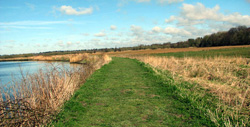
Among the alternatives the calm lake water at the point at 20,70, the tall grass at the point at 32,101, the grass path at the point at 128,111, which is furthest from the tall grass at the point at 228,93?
the calm lake water at the point at 20,70

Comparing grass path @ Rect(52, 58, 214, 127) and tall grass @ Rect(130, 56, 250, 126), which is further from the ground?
tall grass @ Rect(130, 56, 250, 126)

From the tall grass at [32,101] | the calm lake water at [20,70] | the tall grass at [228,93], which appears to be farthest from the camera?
the calm lake water at [20,70]

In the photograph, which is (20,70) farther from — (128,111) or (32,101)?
(128,111)

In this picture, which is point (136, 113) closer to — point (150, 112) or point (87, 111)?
point (150, 112)

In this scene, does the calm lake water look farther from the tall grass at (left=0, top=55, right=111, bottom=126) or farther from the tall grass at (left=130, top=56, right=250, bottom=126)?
the tall grass at (left=130, top=56, right=250, bottom=126)

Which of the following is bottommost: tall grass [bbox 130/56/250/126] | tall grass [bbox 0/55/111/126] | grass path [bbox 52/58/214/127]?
grass path [bbox 52/58/214/127]

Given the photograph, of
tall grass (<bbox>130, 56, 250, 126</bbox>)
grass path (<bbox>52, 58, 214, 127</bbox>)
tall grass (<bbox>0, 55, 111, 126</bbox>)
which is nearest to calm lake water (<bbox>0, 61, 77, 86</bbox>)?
tall grass (<bbox>0, 55, 111, 126</bbox>)

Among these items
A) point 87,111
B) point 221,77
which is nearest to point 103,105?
point 87,111

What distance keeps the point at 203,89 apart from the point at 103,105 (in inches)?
190

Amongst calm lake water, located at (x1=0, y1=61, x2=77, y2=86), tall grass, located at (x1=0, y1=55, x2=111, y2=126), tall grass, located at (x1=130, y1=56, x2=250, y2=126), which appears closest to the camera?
tall grass, located at (x1=0, y1=55, x2=111, y2=126)

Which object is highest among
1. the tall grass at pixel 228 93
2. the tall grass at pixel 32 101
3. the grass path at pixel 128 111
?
the tall grass at pixel 32 101

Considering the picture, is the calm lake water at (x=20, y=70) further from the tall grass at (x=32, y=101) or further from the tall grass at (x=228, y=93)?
the tall grass at (x=228, y=93)

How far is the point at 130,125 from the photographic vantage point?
14.3ft

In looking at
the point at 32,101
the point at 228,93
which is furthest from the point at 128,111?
the point at 228,93
